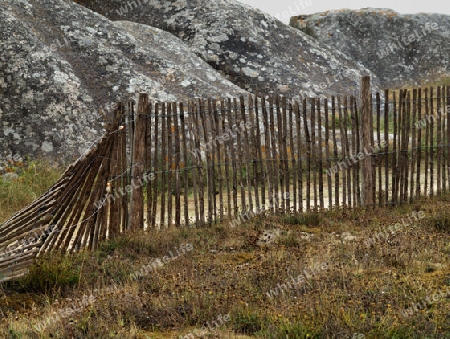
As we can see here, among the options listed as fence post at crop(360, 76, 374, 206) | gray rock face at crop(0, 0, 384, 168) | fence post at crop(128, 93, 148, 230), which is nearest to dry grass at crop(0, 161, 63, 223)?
gray rock face at crop(0, 0, 384, 168)

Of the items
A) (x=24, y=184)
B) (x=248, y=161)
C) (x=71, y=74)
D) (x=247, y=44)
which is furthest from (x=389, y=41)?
(x=24, y=184)

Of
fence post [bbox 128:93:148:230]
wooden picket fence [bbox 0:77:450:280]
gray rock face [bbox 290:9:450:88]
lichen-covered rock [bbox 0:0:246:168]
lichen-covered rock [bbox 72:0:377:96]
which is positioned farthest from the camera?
gray rock face [bbox 290:9:450:88]

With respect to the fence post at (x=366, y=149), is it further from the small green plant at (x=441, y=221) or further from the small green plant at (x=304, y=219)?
the small green plant at (x=441, y=221)

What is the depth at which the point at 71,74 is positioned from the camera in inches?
446

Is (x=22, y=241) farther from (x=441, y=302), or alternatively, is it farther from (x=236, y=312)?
(x=441, y=302)

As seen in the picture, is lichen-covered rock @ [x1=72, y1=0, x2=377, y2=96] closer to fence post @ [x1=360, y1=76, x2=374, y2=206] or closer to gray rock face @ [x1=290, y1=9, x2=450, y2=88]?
gray rock face @ [x1=290, y1=9, x2=450, y2=88]

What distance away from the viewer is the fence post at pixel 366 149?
8203mm

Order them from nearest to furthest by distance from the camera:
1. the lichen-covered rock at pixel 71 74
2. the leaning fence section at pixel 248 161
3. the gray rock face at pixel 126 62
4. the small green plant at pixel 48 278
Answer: the small green plant at pixel 48 278 < the leaning fence section at pixel 248 161 < the lichen-covered rock at pixel 71 74 < the gray rock face at pixel 126 62

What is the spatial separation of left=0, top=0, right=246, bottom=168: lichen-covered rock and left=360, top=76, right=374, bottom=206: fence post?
4653 millimetres

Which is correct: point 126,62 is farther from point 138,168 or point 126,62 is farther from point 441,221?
point 441,221

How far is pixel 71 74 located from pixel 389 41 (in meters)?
13.0

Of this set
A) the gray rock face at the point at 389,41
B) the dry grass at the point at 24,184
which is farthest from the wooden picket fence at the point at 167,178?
the gray rock face at the point at 389,41

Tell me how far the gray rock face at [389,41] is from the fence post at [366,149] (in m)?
12.2

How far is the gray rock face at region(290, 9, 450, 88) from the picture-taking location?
20.0 metres
